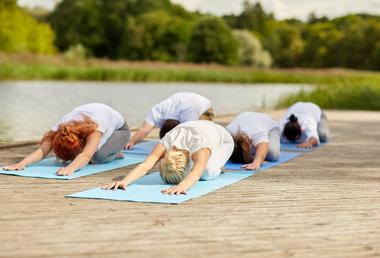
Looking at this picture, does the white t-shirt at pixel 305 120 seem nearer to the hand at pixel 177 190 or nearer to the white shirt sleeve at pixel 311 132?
the white shirt sleeve at pixel 311 132

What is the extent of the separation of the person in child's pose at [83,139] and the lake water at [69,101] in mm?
3434

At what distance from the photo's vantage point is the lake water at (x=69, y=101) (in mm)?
11469

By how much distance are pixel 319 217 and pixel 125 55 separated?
143 ft

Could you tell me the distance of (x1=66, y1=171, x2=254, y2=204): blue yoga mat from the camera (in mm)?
3736

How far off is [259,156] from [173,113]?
4.43 feet

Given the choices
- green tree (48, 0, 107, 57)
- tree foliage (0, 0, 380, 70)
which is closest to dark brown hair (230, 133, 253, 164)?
tree foliage (0, 0, 380, 70)

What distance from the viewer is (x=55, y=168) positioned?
4.88 metres

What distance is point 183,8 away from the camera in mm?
60844

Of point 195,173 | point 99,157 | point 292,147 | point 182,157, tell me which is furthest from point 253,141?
point 292,147

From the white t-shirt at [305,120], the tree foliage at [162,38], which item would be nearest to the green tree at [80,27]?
the tree foliage at [162,38]

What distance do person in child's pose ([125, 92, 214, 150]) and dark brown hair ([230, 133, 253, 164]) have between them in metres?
0.95

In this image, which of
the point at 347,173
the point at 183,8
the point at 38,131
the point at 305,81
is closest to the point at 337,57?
the point at 183,8

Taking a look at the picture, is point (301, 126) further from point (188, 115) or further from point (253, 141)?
point (253, 141)

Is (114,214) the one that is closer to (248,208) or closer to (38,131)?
(248,208)
